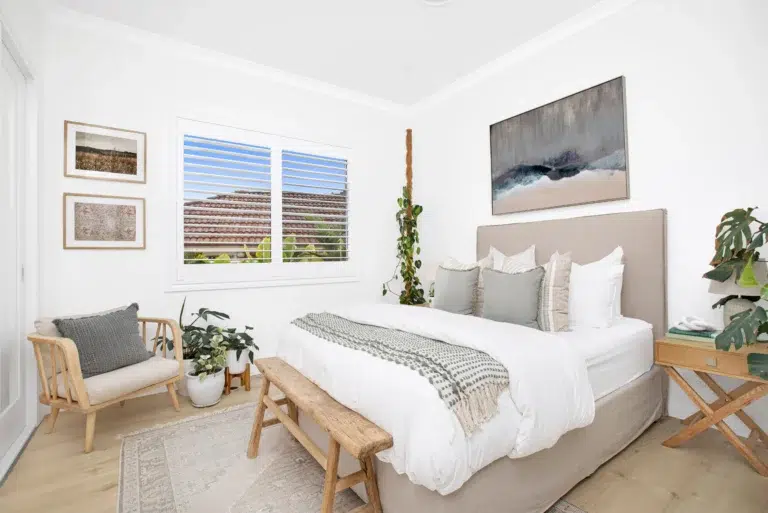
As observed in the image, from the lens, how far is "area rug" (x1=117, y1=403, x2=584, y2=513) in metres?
1.73

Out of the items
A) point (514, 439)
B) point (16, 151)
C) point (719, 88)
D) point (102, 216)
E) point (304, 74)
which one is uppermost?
point (304, 74)

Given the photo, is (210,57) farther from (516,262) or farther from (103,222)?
(516,262)

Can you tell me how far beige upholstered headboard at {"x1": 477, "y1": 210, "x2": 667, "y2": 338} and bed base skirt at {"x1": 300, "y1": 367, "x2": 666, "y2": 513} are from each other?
462 mm

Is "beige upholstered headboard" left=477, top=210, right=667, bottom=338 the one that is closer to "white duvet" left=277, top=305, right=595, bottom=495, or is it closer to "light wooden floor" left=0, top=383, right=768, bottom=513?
"light wooden floor" left=0, top=383, right=768, bottom=513

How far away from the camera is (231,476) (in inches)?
77.3

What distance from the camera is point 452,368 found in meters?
1.45

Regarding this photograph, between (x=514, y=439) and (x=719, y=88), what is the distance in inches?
97.5

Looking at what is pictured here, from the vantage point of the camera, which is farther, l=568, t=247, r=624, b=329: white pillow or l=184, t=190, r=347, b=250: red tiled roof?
l=184, t=190, r=347, b=250: red tiled roof

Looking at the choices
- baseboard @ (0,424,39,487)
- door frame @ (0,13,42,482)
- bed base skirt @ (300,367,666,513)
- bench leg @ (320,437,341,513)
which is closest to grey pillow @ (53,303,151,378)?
door frame @ (0,13,42,482)

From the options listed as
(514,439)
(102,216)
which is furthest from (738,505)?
(102,216)

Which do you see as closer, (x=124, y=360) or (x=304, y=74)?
(x=124, y=360)

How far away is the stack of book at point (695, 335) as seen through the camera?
203 cm

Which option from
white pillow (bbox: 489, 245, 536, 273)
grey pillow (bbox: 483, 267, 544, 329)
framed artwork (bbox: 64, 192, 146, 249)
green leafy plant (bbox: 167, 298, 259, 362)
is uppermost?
framed artwork (bbox: 64, 192, 146, 249)

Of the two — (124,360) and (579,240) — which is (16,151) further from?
(579,240)
